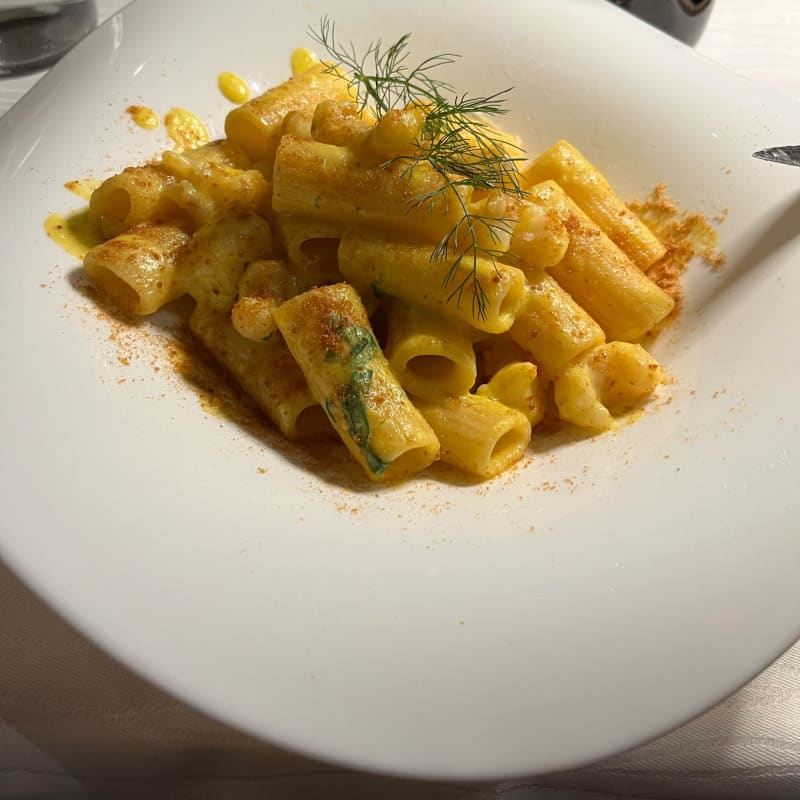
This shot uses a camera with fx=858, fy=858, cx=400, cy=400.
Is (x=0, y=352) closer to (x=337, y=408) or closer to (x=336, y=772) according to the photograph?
(x=337, y=408)

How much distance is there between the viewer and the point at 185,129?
6.47ft

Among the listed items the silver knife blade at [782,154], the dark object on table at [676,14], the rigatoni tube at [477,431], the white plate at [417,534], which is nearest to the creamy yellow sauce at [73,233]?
the white plate at [417,534]

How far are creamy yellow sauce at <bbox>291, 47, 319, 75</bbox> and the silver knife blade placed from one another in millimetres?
1073

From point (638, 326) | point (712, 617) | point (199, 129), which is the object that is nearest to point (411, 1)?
point (199, 129)

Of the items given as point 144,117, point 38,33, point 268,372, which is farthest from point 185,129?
point 38,33

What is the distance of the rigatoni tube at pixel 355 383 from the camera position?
4.75ft

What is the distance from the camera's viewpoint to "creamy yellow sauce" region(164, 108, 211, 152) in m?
1.94

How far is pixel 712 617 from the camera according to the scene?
1.14 metres

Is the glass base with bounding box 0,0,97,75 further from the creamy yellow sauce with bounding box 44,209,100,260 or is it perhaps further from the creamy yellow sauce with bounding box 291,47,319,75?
the creamy yellow sauce with bounding box 44,209,100,260

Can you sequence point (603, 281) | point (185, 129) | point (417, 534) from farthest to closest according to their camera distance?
1. point (185, 129)
2. point (603, 281)
3. point (417, 534)

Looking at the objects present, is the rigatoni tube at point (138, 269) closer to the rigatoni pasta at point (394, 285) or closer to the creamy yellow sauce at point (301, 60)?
the rigatoni pasta at point (394, 285)

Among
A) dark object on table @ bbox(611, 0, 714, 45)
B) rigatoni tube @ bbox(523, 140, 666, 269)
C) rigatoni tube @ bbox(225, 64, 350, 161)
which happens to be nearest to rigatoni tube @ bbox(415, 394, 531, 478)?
rigatoni tube @ bbox(523, 140, 666, 269)

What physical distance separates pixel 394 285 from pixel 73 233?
0.63m

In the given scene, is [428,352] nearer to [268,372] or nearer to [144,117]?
[268,372]
